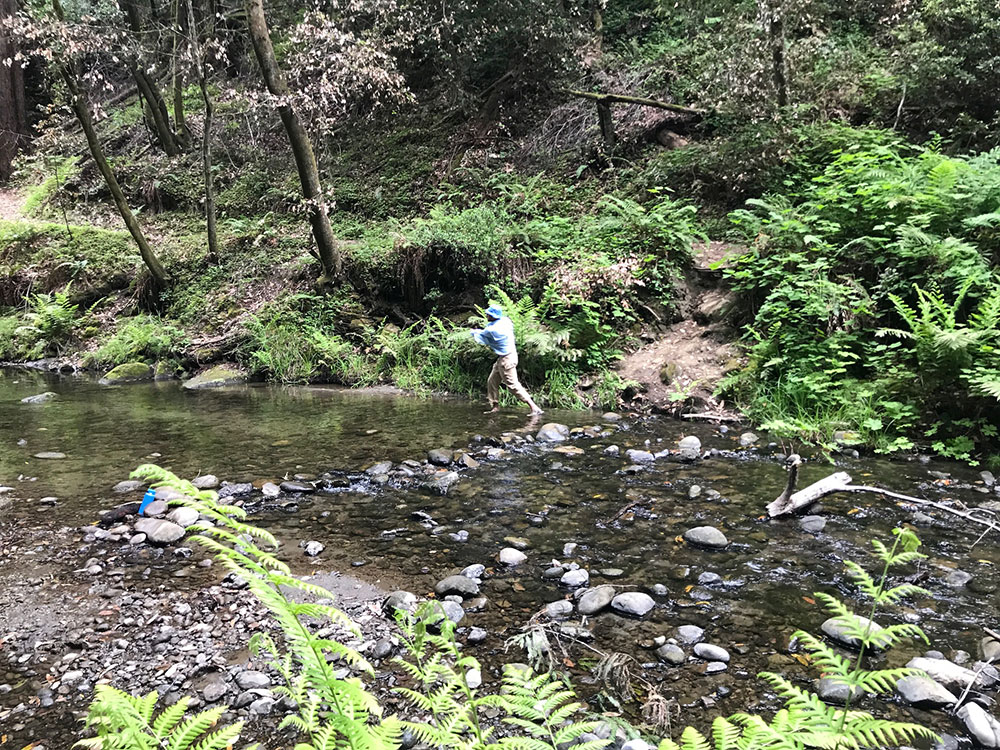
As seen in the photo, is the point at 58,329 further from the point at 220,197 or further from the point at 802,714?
the point at 802,714

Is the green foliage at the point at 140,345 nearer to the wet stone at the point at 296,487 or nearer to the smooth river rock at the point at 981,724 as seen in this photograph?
the wet stone at the point at 296,487

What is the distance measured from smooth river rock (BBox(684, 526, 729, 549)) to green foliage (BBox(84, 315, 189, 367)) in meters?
12.3


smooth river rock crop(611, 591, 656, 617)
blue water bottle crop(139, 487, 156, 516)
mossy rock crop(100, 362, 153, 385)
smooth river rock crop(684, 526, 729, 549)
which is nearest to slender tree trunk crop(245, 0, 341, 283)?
mossy rock crop(100, 362, 153, 385)

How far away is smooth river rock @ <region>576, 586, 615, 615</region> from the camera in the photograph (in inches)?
137

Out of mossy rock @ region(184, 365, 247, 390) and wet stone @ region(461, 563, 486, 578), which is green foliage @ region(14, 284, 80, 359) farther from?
wet stone @ region(461, 563, 486, 578)

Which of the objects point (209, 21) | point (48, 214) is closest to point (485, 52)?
point (209, 21)

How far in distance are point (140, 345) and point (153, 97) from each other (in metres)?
9.39

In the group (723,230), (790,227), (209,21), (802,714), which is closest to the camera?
(802,714)

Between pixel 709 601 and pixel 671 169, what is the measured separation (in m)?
9.93

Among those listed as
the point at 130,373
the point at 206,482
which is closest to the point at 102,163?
the point at 130,373

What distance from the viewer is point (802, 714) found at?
183 centimetres

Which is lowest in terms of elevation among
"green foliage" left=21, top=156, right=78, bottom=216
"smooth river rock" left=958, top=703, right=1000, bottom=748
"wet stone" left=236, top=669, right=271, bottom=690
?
"smooth river rock" left=958, top=703, right=1000, bottom=748

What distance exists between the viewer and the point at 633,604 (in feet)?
11.4

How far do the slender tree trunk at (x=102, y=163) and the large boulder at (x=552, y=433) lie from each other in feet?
38.2
